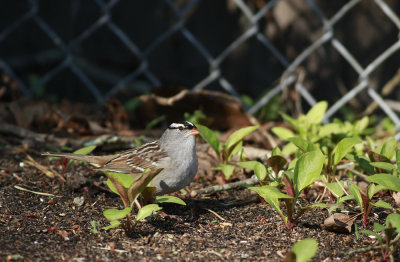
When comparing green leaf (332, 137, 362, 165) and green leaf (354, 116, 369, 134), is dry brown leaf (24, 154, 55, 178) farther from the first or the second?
green leaf (354, 116, 369, 134)

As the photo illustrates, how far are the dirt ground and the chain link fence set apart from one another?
7.18 feet

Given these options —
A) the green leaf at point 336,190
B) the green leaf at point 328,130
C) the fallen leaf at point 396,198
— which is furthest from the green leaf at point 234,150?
the fallen leaf at point 396,198

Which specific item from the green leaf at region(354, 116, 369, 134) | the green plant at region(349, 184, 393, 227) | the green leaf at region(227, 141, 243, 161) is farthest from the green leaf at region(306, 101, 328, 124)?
the green plant at region(349, 184, 393, 227)

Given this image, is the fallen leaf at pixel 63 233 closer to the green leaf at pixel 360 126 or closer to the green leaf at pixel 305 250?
the green leaf at pixel 305 250

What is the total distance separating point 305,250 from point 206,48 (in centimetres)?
419

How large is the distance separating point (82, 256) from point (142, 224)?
59 centimetres

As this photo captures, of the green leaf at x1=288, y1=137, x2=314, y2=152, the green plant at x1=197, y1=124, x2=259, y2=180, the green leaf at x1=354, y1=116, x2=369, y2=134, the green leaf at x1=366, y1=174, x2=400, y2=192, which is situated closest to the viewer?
the green leaf at x1=366, y1=174, x2=400, y2=192

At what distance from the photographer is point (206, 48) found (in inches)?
252

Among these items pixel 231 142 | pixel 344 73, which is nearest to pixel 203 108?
pixel 231 142

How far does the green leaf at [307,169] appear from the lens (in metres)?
3.24

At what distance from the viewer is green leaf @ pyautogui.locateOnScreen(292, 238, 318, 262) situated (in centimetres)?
250

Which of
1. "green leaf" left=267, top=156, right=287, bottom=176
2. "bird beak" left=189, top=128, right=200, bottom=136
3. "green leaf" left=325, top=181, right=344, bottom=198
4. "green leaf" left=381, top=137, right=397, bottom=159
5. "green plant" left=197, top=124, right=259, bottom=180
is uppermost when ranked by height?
"bird beak" left=189, top=128, right=200, bottom=136

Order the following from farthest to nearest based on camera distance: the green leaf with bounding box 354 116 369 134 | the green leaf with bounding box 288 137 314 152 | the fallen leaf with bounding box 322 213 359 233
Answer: the green leaf with bounding box 354 116 369 134
the green leaf with bounding box 288 137 314 152
the fallen leaf with bounding box 322 213 359 233

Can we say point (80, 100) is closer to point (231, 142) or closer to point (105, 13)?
point (105, 13)
